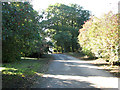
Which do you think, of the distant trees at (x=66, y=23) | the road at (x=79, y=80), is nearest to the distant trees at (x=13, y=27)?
the road at (x=79, y=80)

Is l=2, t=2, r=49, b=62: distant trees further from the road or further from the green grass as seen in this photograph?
the road

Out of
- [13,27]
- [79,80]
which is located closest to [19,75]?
[79,80]

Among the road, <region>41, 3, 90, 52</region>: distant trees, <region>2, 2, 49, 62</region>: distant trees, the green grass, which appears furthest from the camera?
<region>41, 3, 90, 52</region>: distant trees

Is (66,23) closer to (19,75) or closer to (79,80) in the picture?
(19,75)

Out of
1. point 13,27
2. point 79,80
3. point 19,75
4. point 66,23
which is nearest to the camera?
point 13,27

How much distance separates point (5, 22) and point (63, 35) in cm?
3507

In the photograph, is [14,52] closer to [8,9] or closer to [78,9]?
[8,9]

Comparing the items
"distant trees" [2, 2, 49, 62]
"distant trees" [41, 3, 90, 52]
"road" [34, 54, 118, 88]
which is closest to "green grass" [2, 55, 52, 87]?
"road" [34, 54, 118, 88]

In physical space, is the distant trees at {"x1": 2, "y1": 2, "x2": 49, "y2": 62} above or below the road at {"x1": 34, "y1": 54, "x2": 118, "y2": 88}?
above

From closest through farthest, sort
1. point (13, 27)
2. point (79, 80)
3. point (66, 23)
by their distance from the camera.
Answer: point (13, 27), point (79, 80), point (66, 23)

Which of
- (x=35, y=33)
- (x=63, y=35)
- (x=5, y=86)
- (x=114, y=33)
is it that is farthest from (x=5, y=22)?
(x=63, y=35)

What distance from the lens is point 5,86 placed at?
560 cm

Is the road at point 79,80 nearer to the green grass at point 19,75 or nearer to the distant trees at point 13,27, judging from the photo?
the green grass at point 19,75

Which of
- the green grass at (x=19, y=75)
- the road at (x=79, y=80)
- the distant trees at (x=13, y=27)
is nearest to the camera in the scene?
the distant trees at (x=13, y=27)
